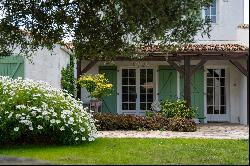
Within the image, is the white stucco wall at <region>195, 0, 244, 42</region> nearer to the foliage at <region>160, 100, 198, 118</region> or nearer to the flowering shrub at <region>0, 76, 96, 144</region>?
the foliage at <region>160, 100, 198, 118</region>

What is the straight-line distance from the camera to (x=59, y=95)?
40.7ft

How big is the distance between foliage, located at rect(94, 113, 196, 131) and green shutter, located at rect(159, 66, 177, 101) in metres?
3.98

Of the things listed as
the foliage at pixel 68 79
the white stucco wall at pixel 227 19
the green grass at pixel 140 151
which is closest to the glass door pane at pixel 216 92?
the white stucco wall at pixel 227 19

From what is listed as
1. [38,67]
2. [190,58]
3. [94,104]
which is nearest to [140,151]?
[38,67]

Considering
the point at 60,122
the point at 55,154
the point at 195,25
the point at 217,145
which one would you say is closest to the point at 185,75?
the point at 217,145

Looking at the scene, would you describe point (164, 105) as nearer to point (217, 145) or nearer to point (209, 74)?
point (209, 74)

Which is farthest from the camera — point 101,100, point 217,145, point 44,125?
point 101,100

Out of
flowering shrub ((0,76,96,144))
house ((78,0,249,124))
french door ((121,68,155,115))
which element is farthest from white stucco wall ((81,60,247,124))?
flowering shrub ((0,76,96,144))

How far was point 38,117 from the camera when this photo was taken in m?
11.2

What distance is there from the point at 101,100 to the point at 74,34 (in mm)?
12353

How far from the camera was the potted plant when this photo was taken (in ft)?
63.5

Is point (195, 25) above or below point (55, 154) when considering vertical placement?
above

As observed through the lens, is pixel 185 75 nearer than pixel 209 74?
Yes

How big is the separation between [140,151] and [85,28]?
10.2ft
